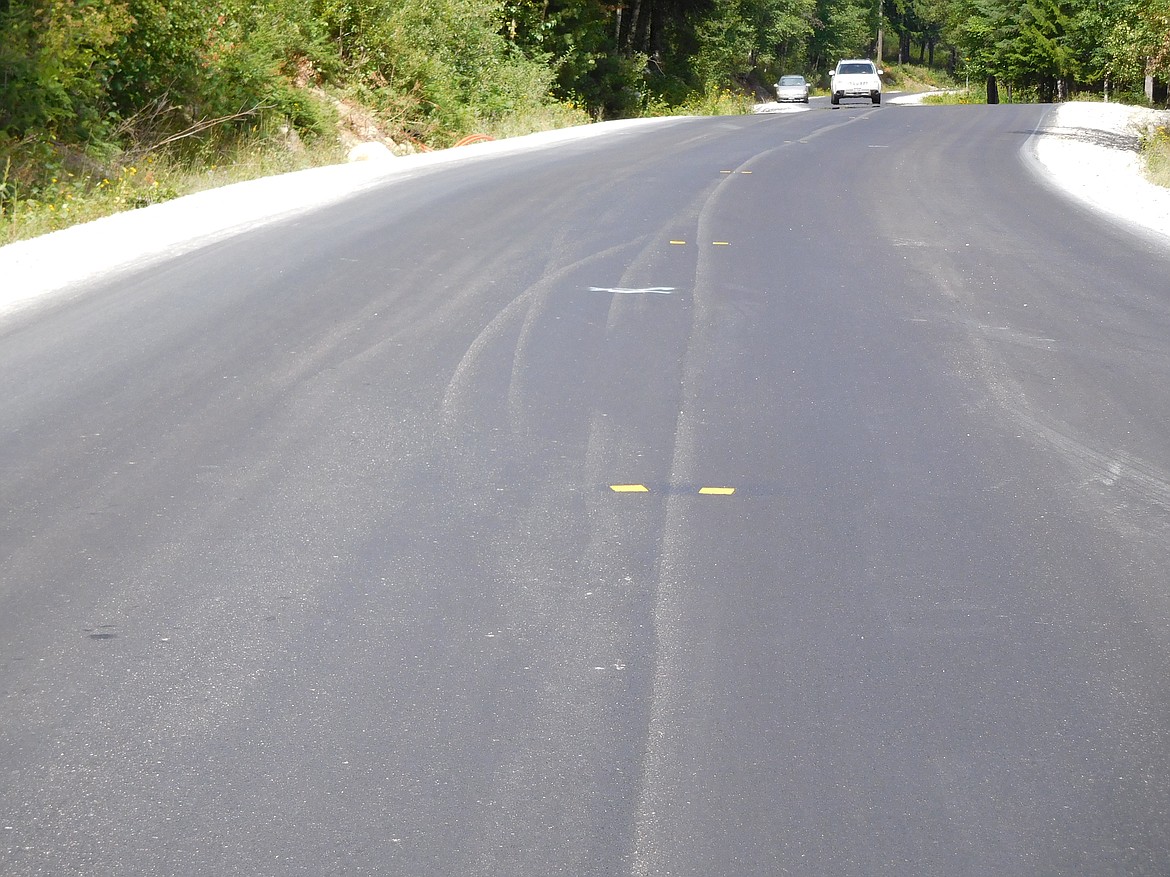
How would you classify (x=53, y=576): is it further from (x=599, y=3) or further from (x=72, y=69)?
(x=599, y=3)

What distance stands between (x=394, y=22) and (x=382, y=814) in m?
23.4

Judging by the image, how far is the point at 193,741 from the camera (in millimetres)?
3533

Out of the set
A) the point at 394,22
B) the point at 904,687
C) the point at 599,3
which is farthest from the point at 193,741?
the point at 599,3

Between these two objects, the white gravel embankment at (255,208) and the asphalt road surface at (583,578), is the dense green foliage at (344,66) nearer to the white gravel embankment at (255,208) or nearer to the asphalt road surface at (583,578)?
the white gravel embankment at (255,208)

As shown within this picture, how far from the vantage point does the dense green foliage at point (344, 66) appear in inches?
543

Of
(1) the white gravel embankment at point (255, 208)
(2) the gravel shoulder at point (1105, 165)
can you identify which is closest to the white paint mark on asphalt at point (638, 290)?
(1) the white gravel embankment at point (255, 208)

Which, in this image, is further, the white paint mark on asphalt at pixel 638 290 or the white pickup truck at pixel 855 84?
the white pickup truck at pixel 855 84

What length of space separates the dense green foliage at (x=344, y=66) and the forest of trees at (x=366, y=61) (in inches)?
1.3

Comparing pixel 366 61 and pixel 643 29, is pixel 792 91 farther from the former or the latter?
Result: pixel 366 61

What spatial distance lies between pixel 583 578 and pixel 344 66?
839 inches

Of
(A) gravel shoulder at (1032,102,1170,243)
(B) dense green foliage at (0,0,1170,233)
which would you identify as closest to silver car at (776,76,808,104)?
(B) dense green foliage at (0,0,1170,233)

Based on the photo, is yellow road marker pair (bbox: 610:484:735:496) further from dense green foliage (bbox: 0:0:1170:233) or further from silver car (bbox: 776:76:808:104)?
silver car (bbox: 776:76:808:104)

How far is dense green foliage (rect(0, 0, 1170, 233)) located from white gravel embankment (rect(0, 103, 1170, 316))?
60.5 inches

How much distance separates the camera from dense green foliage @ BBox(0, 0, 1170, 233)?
13.8 meters
